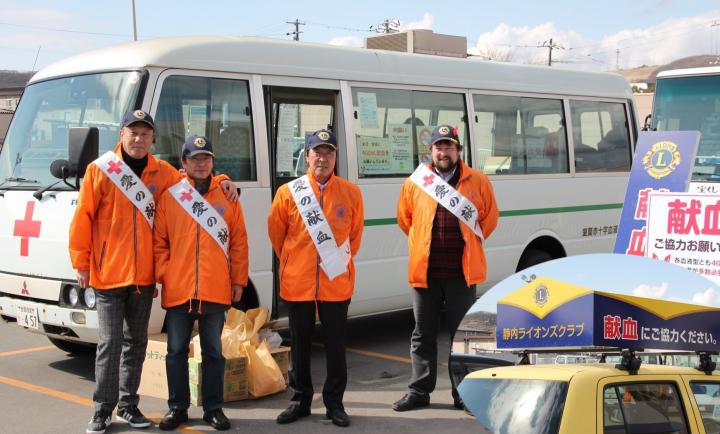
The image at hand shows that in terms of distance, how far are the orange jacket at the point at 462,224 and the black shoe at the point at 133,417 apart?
6.80 ft

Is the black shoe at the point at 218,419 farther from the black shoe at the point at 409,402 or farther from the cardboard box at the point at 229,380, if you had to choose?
the black shoe at the point at 409,402

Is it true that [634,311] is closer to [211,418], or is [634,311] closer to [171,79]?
[211,418]

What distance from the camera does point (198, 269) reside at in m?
A: 5.59

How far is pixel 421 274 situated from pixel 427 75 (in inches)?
116

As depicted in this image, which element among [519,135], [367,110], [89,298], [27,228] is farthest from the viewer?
[519,135]

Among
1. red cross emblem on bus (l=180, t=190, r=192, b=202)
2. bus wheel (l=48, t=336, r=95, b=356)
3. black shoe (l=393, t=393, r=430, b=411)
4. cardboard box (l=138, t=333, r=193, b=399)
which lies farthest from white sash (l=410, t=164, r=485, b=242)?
bus wheel (l=48, t=336, r=95, b=356)

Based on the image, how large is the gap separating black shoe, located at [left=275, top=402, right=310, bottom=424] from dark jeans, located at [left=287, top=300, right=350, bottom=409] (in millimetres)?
35

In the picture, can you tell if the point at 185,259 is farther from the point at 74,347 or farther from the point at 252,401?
the point at 74,347

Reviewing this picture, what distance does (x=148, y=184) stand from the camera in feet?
18.5

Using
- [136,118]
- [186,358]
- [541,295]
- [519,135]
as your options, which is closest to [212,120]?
[136,118]

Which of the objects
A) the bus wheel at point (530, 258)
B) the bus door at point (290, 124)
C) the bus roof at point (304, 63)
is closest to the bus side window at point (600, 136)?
the bus roof at point (304, 63)

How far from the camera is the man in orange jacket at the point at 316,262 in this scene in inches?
231

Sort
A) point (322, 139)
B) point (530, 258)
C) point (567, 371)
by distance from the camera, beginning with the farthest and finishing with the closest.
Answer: point (530, 258) → point (322, 139) → point (567, 371)

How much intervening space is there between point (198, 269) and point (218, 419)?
104 cm
